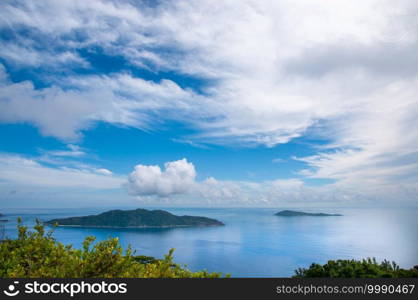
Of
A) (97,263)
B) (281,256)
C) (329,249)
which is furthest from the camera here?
(329,249)

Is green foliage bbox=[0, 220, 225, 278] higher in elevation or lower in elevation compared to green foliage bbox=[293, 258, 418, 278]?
higher

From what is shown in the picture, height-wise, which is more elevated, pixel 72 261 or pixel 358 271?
pixel 72 261

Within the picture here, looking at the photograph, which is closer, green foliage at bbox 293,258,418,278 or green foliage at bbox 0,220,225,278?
green foliage at bbox 0,220,225,278

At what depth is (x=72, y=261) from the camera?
9.80 metres

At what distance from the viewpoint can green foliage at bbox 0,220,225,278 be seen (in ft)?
31.2

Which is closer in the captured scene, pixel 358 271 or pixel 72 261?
pixel 72 261

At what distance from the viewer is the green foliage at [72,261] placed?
31.2 ft

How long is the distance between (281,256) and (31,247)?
147888 millimetres

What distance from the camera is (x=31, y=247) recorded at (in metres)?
10.7

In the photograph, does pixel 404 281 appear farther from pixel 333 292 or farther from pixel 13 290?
pixel 13 290

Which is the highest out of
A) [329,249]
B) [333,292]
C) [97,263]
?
[97,263]

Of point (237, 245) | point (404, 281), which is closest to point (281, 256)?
point (237, 245)

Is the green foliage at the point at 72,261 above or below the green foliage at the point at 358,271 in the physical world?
above

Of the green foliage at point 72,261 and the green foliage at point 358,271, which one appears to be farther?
the green foliage at point 358,271
